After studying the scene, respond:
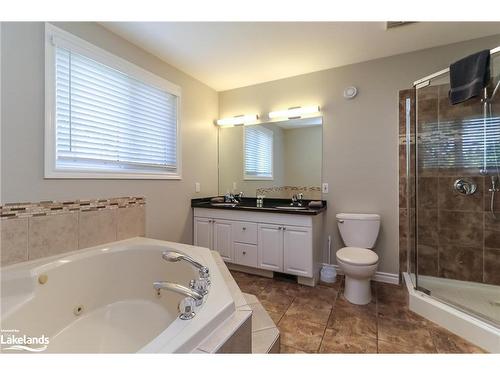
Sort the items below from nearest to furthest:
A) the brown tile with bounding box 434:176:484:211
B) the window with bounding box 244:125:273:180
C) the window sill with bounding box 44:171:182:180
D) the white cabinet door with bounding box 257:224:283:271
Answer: the window sill with bounding box 44:171:182:180, the brown tile with bounding box 434:176:484:211, the white cabinet door with bounding box 257:224:283:271, the window with bounding box 244:125:273:180

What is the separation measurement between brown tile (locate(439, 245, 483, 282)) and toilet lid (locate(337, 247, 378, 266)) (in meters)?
0.73

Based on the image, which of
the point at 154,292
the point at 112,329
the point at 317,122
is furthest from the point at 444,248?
the point at 112,329

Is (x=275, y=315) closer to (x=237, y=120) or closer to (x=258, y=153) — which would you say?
(x=258, y=153)

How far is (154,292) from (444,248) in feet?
8.42

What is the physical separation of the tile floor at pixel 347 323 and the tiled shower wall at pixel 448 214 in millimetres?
505

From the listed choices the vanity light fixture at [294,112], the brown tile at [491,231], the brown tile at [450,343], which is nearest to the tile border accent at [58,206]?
the vanity light fixture at [294,112]

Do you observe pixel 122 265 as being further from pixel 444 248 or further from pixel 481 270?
pixel 481 270

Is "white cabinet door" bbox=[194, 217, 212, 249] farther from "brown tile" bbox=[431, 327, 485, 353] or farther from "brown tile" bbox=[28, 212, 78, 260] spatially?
"brown tile" bbox=[431, 327, 485, 353]

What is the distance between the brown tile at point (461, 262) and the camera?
1.97 meters

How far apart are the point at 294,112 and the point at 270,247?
5.35 ft

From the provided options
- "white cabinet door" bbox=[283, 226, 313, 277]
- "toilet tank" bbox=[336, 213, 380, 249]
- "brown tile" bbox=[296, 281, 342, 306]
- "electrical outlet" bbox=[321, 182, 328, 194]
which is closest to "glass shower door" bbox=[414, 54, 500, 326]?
"toilet tank" bbox=[336, 213, 380, 249]

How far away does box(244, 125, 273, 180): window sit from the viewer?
293 cm

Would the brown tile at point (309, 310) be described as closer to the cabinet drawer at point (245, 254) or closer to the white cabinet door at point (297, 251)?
the white cabinet door at point (297, 251)
